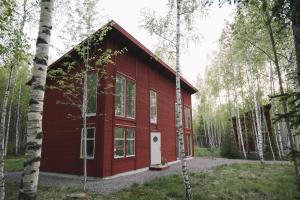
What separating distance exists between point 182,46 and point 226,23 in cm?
985

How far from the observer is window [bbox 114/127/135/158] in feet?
42.5

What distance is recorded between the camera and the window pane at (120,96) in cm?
1348

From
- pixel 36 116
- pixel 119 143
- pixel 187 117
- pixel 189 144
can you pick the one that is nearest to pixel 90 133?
pixel 119 143

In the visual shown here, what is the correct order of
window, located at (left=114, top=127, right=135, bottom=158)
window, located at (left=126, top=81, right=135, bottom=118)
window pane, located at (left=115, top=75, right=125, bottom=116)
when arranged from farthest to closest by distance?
1. window, located at (left=126, top=81, right=135, bottom=118)
2. window pane, located at (left=115, top=75, right=125, bottom=116)
3. window, located at (left=114, top=127, right=135, bottom=158)

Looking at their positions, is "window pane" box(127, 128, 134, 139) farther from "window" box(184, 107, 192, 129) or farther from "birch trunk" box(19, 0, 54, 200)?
"window" box(184, 107, 192, 129)

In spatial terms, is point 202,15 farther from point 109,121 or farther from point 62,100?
point 62,100

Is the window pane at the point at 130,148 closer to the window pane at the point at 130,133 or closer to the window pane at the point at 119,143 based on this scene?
the window pane at the point at 130,133

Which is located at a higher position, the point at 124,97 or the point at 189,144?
the point at 124,97

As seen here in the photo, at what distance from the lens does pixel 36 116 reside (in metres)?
4.19

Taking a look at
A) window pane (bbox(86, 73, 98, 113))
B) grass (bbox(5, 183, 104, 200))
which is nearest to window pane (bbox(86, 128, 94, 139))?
window pane (bbox(86, 73, 98, 113))

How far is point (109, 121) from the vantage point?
12.3 meters

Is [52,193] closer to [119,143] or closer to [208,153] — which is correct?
[119,143]

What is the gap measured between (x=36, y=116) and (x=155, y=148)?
13.5m

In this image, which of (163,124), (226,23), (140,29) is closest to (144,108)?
(163,124)
